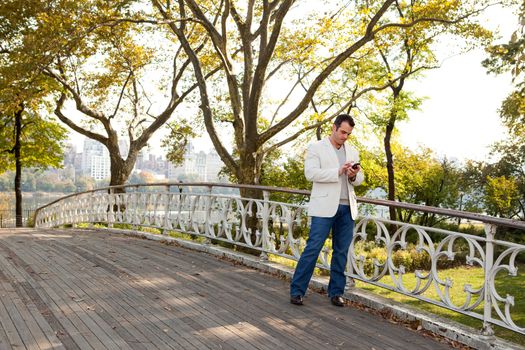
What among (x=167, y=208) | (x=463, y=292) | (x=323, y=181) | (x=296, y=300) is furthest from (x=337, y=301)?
(x=463, y=292)

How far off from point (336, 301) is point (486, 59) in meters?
12.1

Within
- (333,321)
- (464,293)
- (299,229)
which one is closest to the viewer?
(333,321)

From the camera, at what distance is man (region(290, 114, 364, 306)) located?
486cm

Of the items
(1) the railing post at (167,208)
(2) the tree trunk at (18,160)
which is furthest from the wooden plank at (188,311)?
(2) the tree trunk at (18,160)

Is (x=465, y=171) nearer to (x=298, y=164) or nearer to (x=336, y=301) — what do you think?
(x=298, y=164)

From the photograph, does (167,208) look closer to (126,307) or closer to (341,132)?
(126,307)

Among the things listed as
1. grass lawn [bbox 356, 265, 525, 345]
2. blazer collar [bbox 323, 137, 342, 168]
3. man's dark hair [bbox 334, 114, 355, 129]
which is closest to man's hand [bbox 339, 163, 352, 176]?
blazer collar [bbox 323, 137, 342, 168]

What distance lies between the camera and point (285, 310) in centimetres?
480

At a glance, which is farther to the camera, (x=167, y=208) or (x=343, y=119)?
(x=167, y=208)

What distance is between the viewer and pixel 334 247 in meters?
5.18

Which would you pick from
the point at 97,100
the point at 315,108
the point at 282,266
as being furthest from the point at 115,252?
the point at 315,108

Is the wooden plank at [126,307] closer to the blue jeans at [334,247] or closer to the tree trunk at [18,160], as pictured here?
the blue jeans at [334,247]

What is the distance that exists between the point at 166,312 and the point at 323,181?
190cm

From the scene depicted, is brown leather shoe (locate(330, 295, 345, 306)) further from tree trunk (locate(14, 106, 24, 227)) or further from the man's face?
tree trunk (locate(14, 106, 24, 227))
